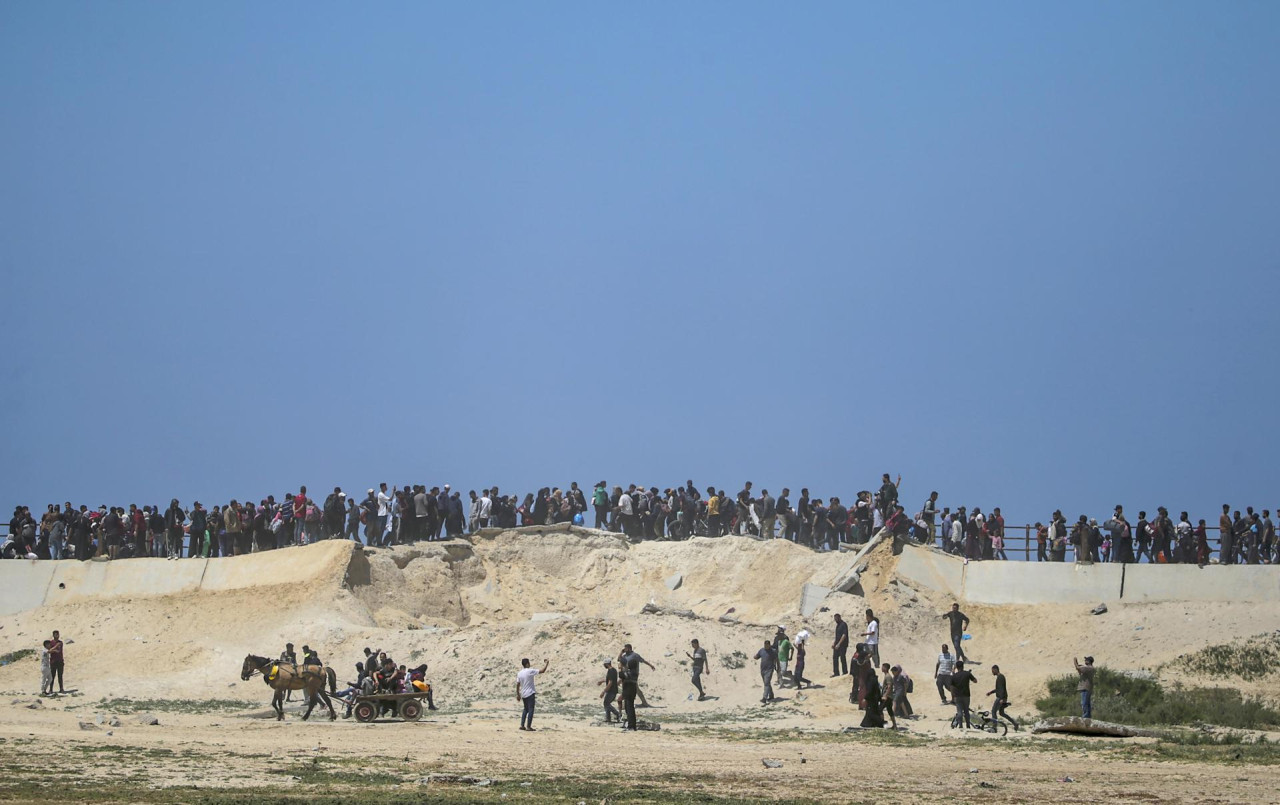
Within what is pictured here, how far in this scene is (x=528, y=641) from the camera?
Answer: 32.7 metres

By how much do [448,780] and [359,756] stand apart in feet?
10.9

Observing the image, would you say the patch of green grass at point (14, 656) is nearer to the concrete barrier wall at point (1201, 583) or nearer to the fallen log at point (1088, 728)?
the fallen log at point (1088, 728)

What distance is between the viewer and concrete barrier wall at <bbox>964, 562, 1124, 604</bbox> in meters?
35.2

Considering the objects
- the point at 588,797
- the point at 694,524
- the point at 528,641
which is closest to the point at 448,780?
the point at 588,797

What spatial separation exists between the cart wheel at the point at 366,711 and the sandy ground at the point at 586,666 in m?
0.57

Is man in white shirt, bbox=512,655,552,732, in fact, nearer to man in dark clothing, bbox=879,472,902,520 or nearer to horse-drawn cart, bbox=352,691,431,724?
horse-drawn cart, bbox=352,691,431,724

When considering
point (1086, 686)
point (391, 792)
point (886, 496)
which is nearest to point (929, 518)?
point (886, 496)

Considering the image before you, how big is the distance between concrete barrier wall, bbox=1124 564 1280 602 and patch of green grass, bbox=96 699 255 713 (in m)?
21.4

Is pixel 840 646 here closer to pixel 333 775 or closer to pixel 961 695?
pixel 961 695

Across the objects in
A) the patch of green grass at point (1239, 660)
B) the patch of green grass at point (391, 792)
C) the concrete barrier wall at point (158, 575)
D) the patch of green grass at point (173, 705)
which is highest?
the concrete barrier wall at point (158, 575)


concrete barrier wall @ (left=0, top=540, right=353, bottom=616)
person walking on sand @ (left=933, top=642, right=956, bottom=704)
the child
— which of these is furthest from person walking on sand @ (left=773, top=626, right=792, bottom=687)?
the child

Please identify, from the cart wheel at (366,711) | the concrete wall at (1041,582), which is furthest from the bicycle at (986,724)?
the cart wheel at (366,711)

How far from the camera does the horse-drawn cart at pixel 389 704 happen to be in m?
26.3

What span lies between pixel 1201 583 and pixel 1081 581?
2.87m
